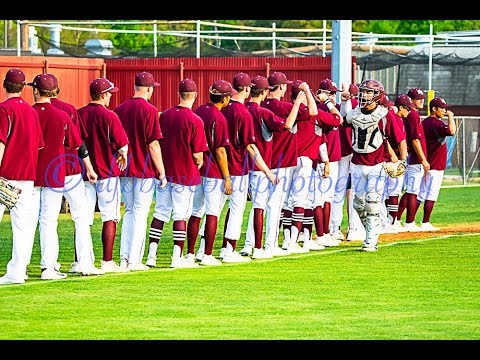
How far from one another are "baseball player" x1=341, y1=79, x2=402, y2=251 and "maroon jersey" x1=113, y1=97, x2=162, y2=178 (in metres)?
3.22

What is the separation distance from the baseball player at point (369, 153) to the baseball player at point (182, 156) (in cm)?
265

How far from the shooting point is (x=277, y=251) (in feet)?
53.4

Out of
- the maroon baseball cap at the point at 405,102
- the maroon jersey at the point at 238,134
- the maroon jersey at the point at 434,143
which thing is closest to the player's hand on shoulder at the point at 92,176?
the maroon jersey at the point at 238,134

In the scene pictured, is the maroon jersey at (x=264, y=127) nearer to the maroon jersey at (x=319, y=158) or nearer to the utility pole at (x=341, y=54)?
the maroon jersey at (x=319, y=158)

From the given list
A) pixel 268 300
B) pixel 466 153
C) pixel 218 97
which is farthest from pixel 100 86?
pixel 466 153

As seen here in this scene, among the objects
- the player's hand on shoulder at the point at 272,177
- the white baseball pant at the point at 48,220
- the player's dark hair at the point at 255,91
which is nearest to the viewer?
the white baseball pant at the point at 48,220

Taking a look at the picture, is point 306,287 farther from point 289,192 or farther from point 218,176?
point 289,192

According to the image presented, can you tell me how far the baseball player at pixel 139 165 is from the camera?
47.1ft

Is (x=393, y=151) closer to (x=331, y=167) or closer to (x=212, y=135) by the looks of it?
(x=331, y=167)

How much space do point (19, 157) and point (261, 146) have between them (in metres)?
3.63

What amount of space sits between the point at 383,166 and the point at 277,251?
5.87 feet

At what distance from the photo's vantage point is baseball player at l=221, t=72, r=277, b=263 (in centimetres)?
1520

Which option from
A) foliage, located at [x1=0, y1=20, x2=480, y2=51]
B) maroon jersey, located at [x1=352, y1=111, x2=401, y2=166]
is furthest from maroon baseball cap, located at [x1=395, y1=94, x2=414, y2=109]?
foliage, located at [x1=0, y1=20, x2=480, y2=51]
